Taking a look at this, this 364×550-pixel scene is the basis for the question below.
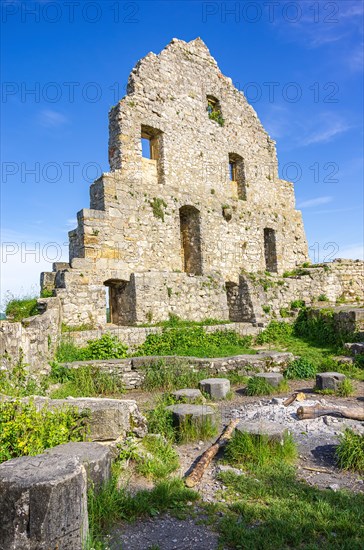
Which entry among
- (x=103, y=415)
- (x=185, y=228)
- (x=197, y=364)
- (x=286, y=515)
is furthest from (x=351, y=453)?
(x=185, y=228)

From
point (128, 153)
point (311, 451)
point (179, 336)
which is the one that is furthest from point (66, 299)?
point (311, 451)

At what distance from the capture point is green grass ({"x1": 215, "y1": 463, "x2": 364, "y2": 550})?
10.4ft

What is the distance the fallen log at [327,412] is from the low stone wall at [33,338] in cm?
445

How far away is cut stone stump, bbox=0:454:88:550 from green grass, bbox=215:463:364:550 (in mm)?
1372

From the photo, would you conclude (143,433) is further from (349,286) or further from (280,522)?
(349,286)

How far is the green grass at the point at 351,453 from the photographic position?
467 cm

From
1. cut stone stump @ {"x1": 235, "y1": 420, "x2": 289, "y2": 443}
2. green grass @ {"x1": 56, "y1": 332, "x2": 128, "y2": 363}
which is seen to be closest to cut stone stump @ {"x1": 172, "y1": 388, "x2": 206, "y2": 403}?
cut stone stump @ {"x1": 235, "y1": 420, "x2": 289, "y2": 443}

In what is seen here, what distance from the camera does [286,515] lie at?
3537mm

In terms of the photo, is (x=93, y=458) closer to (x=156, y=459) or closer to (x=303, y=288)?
(x=156, y=459)

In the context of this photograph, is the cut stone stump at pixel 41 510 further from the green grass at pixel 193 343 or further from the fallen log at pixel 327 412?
the green grass at pixel 193 343

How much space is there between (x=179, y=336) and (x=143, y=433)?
6667 millimetres

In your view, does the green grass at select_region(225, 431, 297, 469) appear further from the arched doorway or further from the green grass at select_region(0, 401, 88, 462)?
the arched doorway

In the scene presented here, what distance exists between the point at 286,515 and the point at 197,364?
616cm

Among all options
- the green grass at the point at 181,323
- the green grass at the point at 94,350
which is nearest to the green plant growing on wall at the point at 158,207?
the green grass at the point at 181,323
